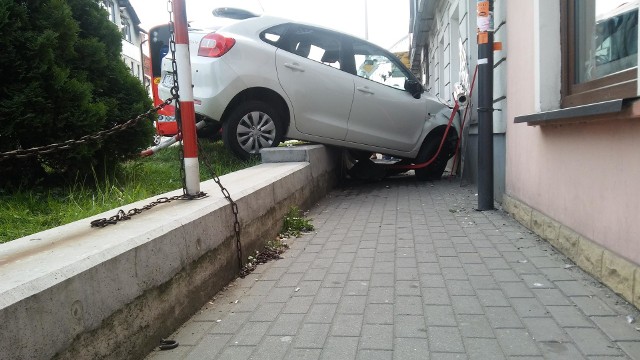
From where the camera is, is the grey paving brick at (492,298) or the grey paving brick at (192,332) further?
the grey paving brick at (492,298)

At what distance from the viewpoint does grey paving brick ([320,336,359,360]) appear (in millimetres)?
2535

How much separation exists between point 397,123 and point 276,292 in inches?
199

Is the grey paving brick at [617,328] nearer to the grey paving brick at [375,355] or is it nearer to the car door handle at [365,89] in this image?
the grey paving brick at [375,355]

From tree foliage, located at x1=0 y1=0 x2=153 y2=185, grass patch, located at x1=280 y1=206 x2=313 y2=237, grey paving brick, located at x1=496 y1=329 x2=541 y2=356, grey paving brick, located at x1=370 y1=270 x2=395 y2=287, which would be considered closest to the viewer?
grey paving brick, located at x1=496 y1=329 x2=541 y2=356

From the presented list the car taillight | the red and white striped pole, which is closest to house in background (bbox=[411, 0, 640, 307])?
the red and white striped pole

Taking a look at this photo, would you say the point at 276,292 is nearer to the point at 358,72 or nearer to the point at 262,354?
the point at 262,354

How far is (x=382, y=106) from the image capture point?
308 inches

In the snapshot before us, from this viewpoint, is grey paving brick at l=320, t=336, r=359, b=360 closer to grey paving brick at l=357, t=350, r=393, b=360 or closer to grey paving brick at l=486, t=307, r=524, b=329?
grey paving brick at l=357, t=350, r=393, b=360

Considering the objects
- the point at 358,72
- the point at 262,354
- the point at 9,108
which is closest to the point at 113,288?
the point at 262,354

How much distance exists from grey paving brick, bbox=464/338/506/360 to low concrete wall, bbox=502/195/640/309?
885 millimetres

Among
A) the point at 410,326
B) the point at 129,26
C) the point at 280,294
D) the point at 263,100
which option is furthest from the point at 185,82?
the point at 129,26

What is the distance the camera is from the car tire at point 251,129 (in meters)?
6.65

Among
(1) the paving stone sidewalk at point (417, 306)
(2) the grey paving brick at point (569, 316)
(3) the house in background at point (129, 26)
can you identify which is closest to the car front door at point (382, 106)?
(1) the paving stone sidewalk at point (417, 306)

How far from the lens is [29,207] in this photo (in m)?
3.88
